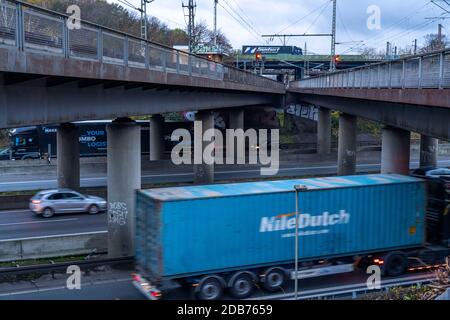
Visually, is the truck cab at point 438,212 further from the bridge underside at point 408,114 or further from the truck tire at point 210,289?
the truck tire at point 210,289

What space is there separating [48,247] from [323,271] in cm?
988

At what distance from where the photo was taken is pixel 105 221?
83.6ft

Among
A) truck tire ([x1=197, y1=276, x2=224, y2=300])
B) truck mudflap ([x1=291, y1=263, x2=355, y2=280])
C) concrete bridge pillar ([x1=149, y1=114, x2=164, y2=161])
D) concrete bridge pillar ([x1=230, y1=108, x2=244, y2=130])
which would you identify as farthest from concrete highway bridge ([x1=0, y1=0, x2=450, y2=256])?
concrete bridge pillar ([x1=230, y1=108, x2=244, y2=130])

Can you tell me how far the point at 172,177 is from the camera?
40.5m

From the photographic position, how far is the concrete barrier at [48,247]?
17969 mm

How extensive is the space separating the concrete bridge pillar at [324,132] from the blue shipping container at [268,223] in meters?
38.5

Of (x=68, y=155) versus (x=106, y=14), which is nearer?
(x=68, y=155)

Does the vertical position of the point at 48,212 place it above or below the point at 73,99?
below

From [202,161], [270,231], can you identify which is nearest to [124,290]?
[270,231]

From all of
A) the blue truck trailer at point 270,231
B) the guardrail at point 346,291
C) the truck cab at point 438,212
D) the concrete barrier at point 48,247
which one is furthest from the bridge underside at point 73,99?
the truck cab at point 438,212

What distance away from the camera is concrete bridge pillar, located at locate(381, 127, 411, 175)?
25.9 metres

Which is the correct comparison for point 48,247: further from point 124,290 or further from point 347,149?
point 347,149

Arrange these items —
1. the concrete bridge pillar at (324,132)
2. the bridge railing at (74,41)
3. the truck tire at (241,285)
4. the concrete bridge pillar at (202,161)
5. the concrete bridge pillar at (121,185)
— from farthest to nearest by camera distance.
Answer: the concrete bridge pillar at (324,132) < the concrete bridge pillar at (202,161) < the concrete bridge pillar at (121,185) < the truck tire at (241,285) < the bridge railing at (74,41)

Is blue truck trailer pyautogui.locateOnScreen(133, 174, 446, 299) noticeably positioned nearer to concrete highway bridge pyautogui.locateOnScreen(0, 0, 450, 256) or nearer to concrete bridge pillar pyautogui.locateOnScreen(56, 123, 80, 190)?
concrete highway bridge pyautogui.locateOnScreen(0, 0, 450, 256)
